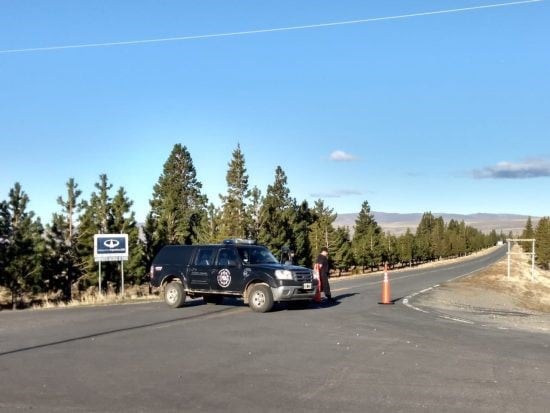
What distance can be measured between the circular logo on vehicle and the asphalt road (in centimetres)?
230

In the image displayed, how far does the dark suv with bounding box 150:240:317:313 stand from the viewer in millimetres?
16719

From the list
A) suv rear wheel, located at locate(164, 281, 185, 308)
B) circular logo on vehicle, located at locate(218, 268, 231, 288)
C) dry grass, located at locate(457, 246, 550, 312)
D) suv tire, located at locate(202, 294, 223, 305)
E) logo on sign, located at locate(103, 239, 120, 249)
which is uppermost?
logo on sign, located at locate(103, 239, 120, 249)

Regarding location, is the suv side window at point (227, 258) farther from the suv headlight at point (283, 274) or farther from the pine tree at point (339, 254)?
the pine tree at point (339, 254)

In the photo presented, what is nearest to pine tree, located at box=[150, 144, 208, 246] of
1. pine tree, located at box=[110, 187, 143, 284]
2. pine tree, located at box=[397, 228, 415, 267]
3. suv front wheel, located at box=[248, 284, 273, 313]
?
pine tree, located at box=[110, 187, 143, 284]

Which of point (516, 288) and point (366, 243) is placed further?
point (366, 243)

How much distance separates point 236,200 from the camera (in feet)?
152

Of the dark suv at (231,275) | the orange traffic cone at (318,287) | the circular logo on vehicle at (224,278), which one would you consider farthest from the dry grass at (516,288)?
the circular logo on vehicle at (224,278)

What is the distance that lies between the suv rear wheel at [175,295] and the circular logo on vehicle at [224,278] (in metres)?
1.35

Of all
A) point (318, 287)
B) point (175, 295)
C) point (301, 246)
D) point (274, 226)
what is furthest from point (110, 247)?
point (301, 246)

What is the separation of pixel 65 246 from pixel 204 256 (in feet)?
61.0

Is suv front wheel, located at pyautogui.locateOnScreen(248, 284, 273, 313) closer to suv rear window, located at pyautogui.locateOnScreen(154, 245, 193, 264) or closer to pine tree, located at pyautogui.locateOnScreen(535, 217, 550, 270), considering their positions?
suv rear window, located at pyautogui.locateOnScreen(154, 245, 193, 264)

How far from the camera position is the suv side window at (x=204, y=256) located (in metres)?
18.1

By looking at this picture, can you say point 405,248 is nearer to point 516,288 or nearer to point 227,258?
point 516,288

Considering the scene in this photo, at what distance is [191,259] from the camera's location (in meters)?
18.4
